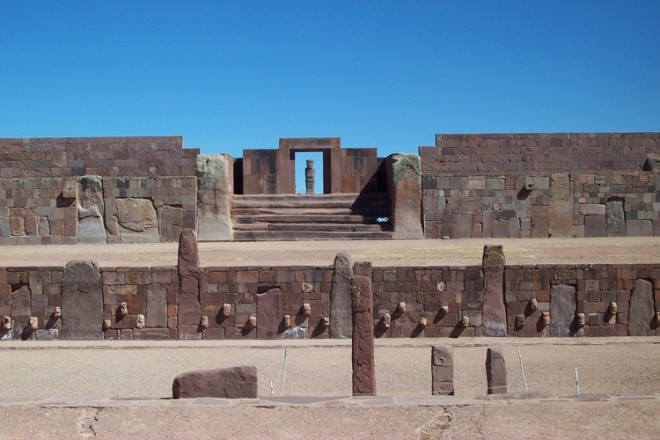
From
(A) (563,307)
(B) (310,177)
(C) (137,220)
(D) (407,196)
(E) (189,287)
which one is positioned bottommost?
(A) (563,307)

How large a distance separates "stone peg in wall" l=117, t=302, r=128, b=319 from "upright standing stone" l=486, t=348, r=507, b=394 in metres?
6.42

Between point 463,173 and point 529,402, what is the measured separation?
12.7m

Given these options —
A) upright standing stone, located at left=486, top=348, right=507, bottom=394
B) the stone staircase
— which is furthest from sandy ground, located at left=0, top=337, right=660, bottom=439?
the stone staircase

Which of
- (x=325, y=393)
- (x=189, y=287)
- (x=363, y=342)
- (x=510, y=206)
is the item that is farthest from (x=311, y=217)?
(x=363, y=342)

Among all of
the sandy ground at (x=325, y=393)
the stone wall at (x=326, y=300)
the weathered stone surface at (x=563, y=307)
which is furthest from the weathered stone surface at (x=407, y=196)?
the sandy ground at (x=325, y=393)

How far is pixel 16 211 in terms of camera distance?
19.3 metres

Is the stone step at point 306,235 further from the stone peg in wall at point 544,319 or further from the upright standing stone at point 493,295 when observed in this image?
the stone peg in wall at point 544,319

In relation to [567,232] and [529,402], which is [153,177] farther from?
[529,402]

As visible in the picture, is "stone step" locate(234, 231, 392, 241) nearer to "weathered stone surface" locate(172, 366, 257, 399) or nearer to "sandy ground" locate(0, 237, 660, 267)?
"sandy ground" locate(0, 237, 660, 267)

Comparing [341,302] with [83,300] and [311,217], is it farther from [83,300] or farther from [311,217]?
[311,217]

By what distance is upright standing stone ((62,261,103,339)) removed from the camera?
523 inches

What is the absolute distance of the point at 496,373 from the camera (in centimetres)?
888

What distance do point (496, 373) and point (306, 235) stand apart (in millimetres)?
10248

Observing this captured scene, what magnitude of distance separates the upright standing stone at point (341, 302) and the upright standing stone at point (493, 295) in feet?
6.78
